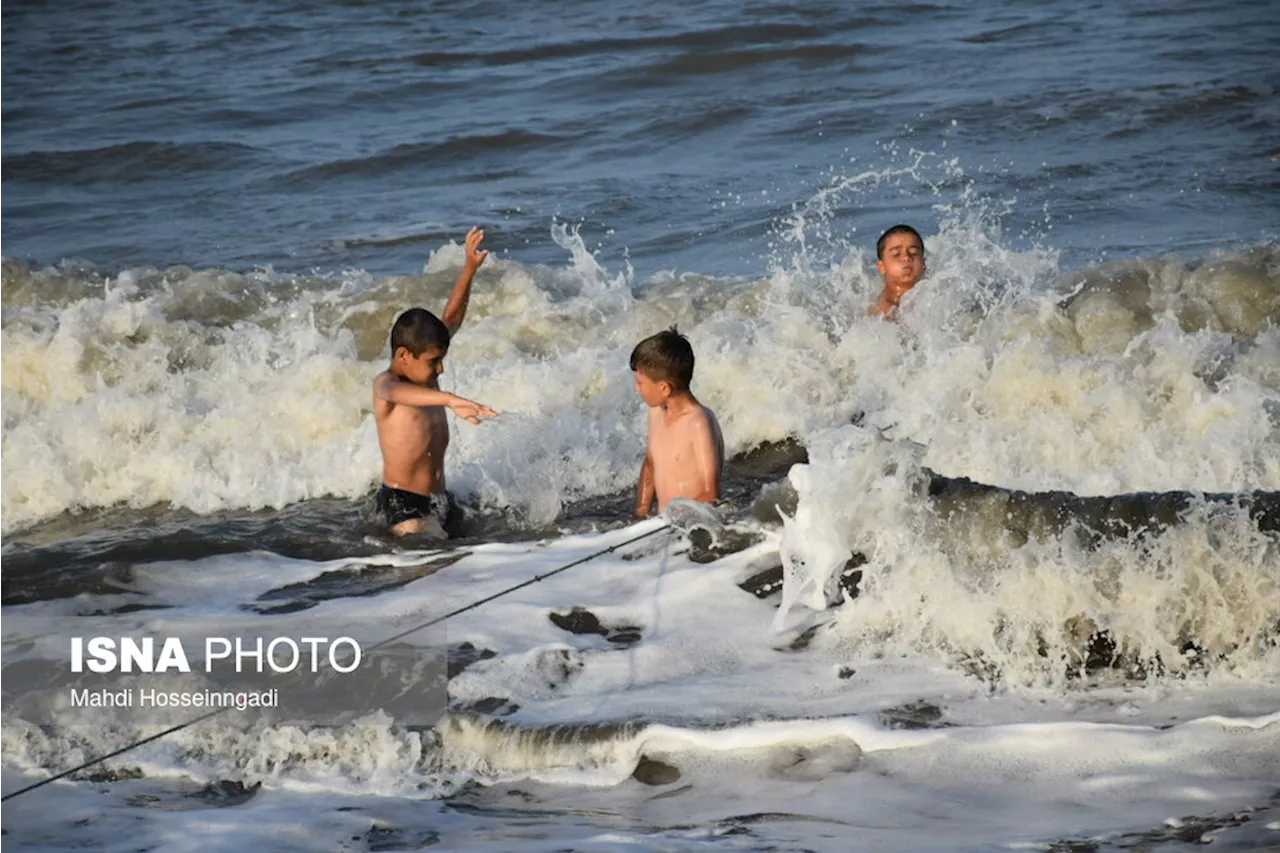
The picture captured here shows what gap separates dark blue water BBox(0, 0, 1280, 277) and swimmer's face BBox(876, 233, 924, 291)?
186 centimetres

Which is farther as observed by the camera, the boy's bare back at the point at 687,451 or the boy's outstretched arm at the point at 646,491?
the boy's outstretched arm at the point at 646,491

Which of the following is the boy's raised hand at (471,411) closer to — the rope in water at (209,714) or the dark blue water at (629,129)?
the rope in water at (209,714)

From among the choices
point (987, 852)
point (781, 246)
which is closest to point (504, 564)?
point (987, 852)

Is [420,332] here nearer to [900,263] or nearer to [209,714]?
[209,714]

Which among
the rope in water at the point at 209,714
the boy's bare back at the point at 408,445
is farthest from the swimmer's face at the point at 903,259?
the rope in water at the point at 209,714

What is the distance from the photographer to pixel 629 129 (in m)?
16.4

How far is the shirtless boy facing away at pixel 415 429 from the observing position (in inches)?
307

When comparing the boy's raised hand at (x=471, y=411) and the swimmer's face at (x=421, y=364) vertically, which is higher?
the swimmer's face at (x=421, y=364)

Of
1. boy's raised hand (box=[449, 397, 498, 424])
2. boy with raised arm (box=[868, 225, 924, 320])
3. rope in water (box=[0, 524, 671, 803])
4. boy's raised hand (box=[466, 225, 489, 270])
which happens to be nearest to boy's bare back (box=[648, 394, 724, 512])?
rope in water (box=[0, 524, 671, 803])

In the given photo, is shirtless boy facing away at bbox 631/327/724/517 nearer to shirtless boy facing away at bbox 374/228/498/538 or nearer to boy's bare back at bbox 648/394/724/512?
boy's bare back at bbox 648/394/724/512

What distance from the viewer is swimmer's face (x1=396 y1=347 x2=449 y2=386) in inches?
309

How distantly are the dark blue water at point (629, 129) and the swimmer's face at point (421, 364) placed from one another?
4.41 metres

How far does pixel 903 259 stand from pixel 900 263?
0.03m

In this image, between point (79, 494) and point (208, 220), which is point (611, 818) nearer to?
point (79, 494)
